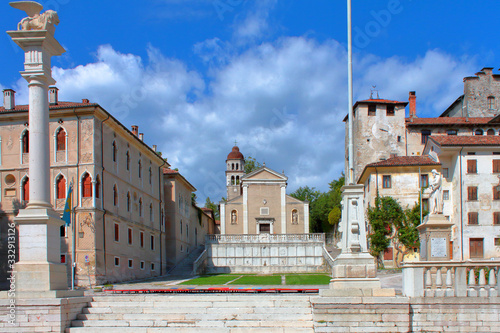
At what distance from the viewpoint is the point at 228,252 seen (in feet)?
186

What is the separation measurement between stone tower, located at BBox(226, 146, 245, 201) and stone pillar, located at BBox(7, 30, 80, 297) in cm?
8390

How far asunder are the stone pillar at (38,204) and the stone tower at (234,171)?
8390 centimetres

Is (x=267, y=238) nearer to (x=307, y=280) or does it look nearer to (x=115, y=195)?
(x=307, y=280)

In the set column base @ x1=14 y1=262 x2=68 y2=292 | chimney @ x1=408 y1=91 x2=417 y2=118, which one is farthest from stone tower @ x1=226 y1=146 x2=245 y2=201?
column base @ x1=14 y1=262 x2=68 y2=292

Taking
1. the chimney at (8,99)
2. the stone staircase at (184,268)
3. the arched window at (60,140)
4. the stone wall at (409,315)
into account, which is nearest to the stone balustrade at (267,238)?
the stone staircase at (184,268)

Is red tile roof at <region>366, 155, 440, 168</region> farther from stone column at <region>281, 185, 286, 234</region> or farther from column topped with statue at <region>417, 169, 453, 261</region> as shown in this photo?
column topped with statue at <region>417, 169, 453, 261</region>

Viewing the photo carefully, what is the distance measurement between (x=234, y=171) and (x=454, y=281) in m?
89.1

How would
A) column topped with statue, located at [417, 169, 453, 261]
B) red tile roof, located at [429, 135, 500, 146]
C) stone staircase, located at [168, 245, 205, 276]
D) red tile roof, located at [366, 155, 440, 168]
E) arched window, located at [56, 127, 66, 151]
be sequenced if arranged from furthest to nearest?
stone staircase, located at [168, 245, 205, 276], red tile roof, located at [366, 155, 440, 168], red tile roof, located at [429, 135, 500, 146], arched window, located at [56, 127, 66, 151], column topped with statue, located at [417, 169, 453, 261]

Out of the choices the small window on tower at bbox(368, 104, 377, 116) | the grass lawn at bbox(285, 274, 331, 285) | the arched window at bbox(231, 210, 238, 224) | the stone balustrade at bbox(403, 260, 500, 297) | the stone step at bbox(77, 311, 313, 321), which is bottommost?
the grass lawn at bbox(285, 274, 331, 285)

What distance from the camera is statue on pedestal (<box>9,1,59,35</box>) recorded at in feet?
52.3

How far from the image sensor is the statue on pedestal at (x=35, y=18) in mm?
15938

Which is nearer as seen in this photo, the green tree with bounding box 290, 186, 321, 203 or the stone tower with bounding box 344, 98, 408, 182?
the stone tower with bounding box 344, 98, 408, 182

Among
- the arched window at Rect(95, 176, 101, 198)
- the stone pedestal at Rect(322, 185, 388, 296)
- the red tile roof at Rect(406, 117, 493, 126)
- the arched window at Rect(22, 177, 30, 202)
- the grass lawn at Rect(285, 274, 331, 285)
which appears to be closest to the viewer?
the stone pedestal at Rect(322, 185, 388, 296)

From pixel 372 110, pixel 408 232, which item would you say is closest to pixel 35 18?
pixel 408 232
